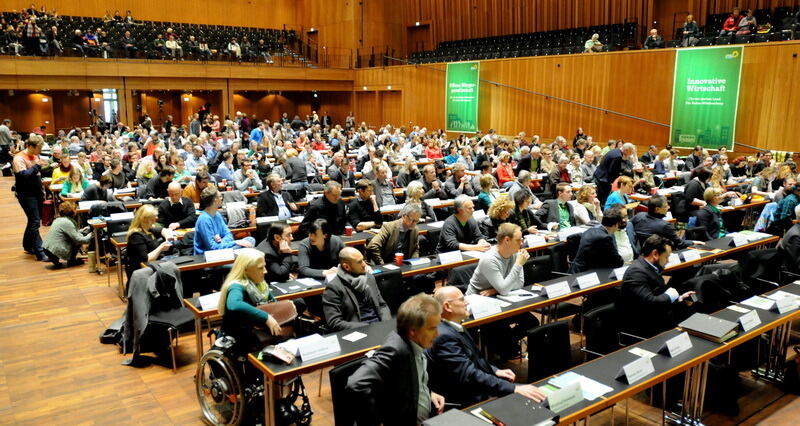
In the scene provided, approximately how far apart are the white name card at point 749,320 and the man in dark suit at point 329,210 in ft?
13.4

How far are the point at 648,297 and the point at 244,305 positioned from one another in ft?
9.61

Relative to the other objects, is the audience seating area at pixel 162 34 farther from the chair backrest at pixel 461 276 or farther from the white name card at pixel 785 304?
the white name card at pixel 785 304

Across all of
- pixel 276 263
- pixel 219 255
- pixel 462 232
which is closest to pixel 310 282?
pixel 276 263

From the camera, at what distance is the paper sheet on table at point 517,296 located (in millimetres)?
4621

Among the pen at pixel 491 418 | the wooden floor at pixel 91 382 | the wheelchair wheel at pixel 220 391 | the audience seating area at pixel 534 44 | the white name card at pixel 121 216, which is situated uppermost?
the audience seating area at pixel 534 44

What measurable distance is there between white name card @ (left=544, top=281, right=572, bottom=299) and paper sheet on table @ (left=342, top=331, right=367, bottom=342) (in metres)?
1.61

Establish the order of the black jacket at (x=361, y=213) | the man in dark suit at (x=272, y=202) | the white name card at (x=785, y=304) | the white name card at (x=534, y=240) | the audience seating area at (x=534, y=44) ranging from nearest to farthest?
the white name card at (x=785, y=304) < the white name card at (x=534, y=240) < the black jacket at (x=361, y=213) < the man in dark suit at (x=272, y=202) < the audience seating area at (x=534, y=44)

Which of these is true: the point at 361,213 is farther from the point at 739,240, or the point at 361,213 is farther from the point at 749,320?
the point at 749,320

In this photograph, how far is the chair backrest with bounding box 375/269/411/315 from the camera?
15.9 ft

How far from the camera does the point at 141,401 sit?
4.49m

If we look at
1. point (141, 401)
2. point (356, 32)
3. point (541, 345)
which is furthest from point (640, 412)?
point (356, 32)

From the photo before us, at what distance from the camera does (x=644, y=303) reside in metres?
4.44

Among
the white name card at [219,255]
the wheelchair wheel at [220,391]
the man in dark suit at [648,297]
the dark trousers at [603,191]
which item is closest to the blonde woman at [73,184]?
the white name card at [219,255]

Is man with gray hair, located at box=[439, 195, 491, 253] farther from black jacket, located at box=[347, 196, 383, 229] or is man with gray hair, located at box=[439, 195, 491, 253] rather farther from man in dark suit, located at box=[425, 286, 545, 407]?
man in dark suit, located at box=[425, 286, 545, 407]
